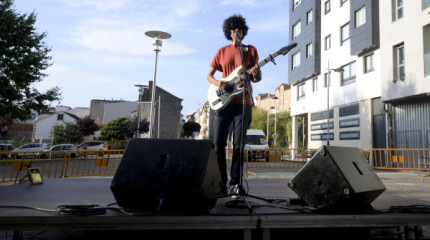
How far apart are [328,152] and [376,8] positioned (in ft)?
60.7

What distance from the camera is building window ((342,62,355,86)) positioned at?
63.9 feet

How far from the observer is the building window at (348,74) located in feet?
63.9

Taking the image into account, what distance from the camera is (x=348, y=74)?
1997cm

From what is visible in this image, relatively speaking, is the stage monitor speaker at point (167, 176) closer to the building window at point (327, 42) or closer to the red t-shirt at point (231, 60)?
the red t-shirt at point (231, 60)

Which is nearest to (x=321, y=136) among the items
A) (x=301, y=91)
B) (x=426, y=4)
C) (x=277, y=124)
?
(x=301, y=91)

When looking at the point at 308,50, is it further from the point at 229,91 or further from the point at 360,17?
the point at 229,91

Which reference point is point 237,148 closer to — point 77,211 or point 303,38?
point 77,211

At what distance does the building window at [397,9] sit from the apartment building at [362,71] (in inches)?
2.0

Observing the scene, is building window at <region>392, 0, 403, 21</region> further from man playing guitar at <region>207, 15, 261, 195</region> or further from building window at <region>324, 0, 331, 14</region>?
man playing guitar at <region>207, 15, 261, 195</region>

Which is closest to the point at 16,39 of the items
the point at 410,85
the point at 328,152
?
the point at 328,152

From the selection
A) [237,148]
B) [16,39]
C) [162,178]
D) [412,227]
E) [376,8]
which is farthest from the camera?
[376,8]

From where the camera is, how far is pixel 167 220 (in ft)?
6.95

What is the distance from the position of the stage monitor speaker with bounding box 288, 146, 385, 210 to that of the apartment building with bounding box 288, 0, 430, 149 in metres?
13.1

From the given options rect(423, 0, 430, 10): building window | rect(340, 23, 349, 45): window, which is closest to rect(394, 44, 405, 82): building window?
rect(423, 0, 430, 10): building window
